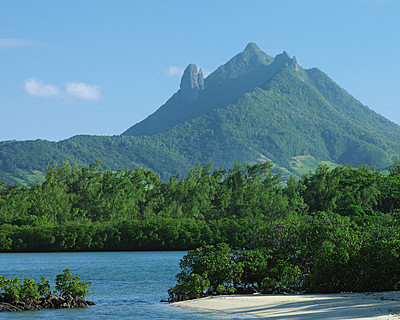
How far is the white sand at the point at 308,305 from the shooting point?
77.7 feet

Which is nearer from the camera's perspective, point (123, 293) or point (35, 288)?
point (35, 288)

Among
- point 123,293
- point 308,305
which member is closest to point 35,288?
point 123,293

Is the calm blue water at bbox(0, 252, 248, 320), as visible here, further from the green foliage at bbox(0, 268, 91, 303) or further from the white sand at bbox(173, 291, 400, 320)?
the white sand at bbox(173, 291, 400, 320)

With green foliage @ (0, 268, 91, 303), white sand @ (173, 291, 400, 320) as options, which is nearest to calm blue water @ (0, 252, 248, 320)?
green foliage @ (0, 268, 91, 303)

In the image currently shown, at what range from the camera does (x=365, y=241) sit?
99.5 ft

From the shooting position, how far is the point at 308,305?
26203 mm

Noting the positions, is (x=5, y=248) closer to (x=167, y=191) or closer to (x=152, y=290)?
(x=167, y=191)

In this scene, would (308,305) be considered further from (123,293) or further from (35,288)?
(123,293)

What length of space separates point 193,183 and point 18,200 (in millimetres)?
31566

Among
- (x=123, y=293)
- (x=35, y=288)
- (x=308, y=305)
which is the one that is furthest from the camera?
(x=123, y=293)

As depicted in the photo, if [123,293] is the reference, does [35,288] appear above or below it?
above

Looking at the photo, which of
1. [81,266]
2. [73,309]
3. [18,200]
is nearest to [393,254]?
[73,309]

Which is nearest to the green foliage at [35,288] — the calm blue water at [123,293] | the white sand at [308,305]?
the calm blue water at [123,293]

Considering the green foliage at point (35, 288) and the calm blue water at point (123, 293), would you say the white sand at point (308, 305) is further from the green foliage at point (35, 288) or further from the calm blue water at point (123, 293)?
the green foliage at point (35, 288)
